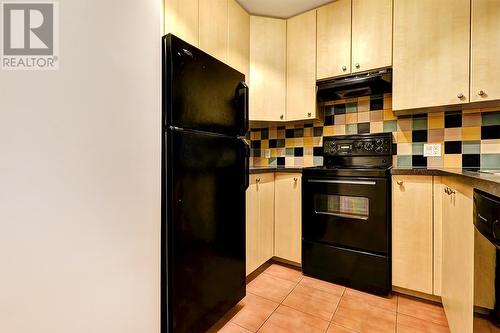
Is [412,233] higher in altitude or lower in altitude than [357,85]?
lower

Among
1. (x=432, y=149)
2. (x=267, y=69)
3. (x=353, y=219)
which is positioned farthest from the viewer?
(x=267, y=69)

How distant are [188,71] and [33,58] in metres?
0.63

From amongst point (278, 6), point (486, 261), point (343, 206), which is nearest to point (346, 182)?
point (343, 206)

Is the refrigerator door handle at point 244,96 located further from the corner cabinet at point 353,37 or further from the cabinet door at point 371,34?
the cabinet door at point 371,34

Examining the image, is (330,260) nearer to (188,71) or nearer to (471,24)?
(188,71)

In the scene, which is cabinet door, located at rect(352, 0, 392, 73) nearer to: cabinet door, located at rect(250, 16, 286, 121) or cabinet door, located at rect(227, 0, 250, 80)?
cabinet door, located at rect(250, 16, 286, 121)

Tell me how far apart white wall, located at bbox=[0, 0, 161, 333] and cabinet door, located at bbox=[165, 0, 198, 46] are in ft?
1.44

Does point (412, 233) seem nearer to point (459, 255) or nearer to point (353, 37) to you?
point (459, 255)

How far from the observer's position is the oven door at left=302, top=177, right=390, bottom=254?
1.72 meters

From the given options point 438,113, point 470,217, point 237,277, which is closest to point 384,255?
point 470,217

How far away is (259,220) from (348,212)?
0.71 meters

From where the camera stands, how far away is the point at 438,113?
75.3 inches

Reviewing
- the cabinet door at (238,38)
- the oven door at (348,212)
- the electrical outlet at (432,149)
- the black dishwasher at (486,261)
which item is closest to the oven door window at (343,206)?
the oven door at (348,212)

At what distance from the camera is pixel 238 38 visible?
2.03 metres
